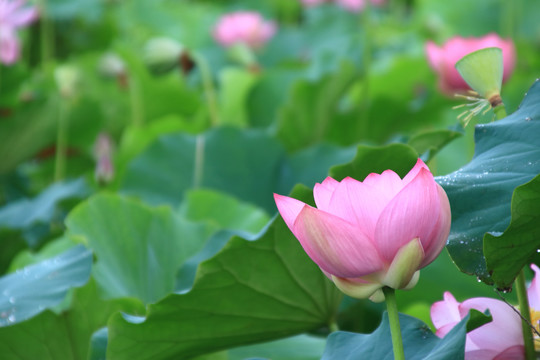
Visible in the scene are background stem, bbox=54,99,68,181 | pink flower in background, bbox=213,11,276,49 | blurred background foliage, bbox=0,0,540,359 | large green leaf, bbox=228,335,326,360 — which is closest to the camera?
blurred background foliage, bbox=0,0,540,359

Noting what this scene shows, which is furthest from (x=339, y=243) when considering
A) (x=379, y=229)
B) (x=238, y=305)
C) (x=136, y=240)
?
(x=136, y=240)

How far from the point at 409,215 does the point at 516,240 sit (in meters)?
0.09

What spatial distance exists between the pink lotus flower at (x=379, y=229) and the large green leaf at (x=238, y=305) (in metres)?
0.18

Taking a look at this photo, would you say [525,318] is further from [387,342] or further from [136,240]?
[136,240]

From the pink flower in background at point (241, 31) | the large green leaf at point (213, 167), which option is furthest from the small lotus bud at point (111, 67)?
the large green leaf at point (213, 167)

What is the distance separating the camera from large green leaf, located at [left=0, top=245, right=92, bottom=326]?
0.61 meters

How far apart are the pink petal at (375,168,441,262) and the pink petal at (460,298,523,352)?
11 cm

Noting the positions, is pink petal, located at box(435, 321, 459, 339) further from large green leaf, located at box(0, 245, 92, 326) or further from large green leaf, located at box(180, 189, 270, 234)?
large green leaf, located at box(180, 189, 270, 234)

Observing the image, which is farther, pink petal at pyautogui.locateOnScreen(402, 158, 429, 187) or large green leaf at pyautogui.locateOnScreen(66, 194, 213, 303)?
large green leaf at pyautogui.locateOnScreen(66, 194, 213, 303)

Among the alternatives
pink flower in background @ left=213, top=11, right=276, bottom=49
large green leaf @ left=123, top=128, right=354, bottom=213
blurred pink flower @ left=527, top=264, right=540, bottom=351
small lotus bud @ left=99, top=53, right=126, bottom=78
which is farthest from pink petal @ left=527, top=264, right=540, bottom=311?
pink flower in background @ left=213, top=11, right=276, bottom=49

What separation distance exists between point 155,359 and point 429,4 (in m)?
2.10

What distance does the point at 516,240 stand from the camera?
0.47m

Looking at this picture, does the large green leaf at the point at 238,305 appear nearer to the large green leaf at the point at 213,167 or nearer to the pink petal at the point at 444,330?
the pink petal at the point at 444,330

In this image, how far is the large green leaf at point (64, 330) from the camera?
0.69 metres
